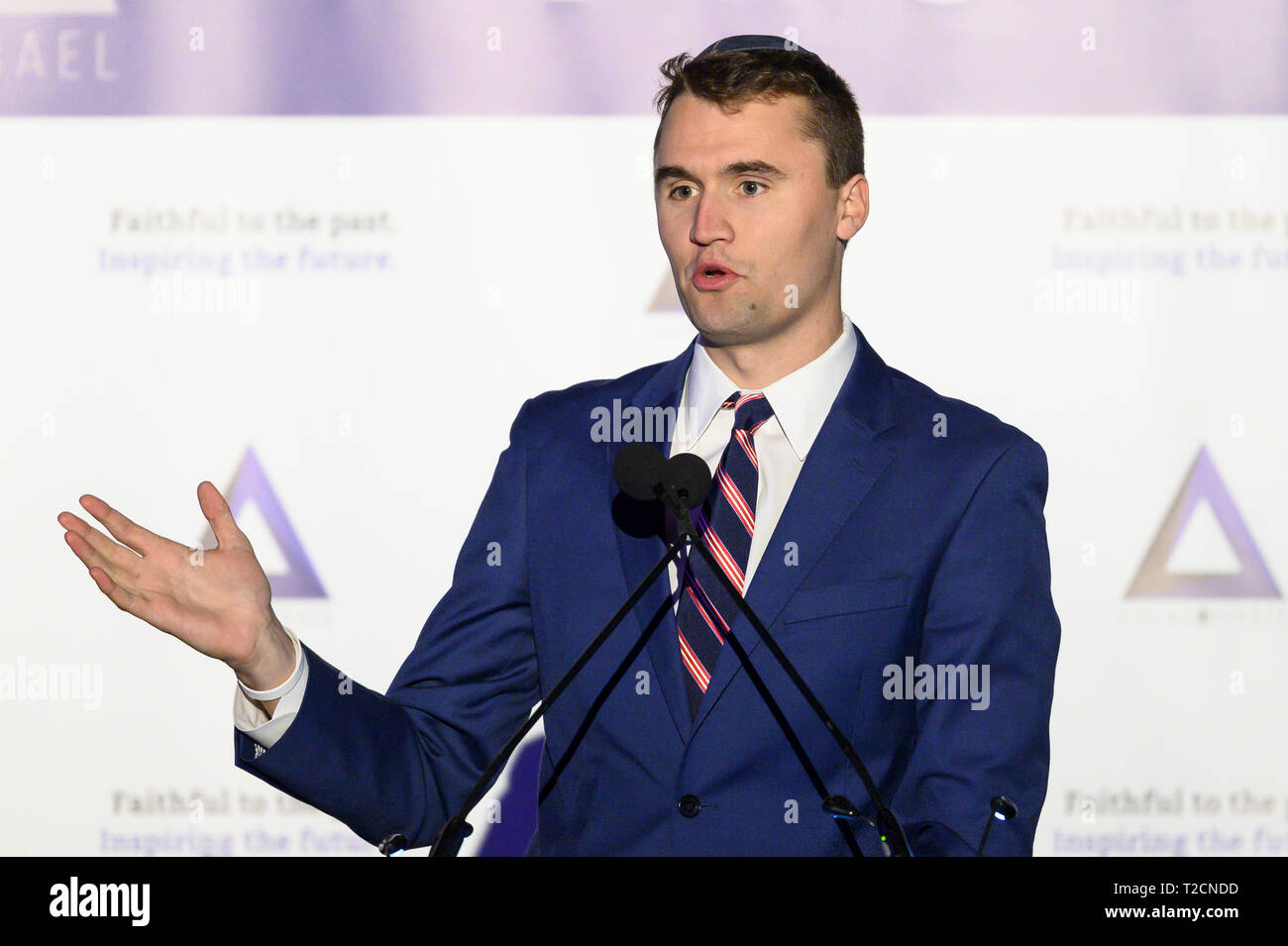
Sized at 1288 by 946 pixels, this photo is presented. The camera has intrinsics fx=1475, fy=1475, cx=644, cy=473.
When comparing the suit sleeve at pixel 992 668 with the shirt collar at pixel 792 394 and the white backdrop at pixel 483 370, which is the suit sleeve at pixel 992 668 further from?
the white backdrop at pixel 483 370

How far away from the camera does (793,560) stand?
216 cm

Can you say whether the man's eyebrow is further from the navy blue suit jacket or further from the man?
the navy blue suit jacket

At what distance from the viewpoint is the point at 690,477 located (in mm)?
1845

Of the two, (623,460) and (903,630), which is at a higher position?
(623,460)

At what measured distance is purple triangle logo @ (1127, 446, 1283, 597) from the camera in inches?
129

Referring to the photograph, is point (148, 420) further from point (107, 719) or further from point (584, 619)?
point (584, 619)

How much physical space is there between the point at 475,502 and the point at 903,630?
4.66 feet

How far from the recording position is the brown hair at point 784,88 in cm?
233

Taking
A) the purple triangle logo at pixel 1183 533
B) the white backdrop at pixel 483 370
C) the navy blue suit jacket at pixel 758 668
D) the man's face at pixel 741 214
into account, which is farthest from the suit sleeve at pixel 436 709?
the purple triangle logo at pixel 1183 533

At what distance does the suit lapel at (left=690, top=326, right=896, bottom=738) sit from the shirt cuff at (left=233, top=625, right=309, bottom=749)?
52 centimetres

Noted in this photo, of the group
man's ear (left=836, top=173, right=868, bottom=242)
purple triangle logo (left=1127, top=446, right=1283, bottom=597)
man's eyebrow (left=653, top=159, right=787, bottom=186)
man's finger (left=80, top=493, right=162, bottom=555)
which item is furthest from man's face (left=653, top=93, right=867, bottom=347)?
purple triangle logo (left=1127, top=446, right=1283, bottom=597)
